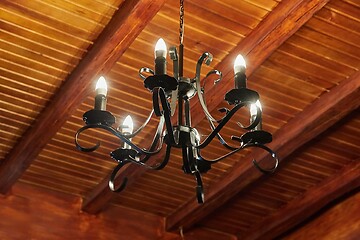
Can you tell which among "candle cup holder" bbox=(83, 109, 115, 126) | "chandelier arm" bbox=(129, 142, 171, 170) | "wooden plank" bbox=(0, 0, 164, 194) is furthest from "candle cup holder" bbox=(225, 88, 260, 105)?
"wooden plank" bbox=(0, 0, 164, 194)

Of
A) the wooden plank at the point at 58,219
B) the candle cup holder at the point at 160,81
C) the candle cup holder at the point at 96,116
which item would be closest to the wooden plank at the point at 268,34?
the candle cup holder at the point at 160,81

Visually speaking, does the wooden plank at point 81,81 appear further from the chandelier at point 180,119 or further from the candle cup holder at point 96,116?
the candle cup holder at point 96,116

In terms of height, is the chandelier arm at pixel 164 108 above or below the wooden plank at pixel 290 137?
below

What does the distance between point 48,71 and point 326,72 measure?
1755 millimetres

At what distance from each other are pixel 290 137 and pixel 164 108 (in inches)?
85.8

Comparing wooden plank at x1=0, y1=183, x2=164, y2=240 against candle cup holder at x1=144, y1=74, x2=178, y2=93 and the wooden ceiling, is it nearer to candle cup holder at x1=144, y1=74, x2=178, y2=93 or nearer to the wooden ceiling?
the wooden ceiling

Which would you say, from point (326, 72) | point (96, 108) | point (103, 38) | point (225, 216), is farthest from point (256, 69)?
point (225, 216)

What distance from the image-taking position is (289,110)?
175 inches

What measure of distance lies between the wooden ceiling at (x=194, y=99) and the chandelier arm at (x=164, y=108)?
997mm

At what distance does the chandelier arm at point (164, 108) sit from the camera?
2.42 m

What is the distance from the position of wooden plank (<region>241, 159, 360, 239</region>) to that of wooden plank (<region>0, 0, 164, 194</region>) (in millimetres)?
2234

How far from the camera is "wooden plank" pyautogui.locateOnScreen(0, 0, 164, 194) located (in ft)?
11.3

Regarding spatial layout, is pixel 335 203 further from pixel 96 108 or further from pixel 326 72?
pixel 96 108

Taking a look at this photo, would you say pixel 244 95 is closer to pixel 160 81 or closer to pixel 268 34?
pixel 160 81
